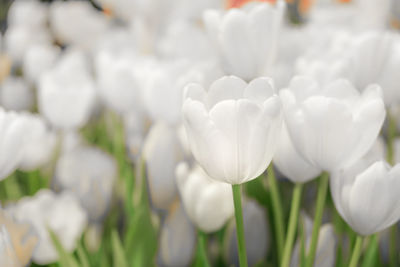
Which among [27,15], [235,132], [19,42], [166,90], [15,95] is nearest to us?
[235,132]

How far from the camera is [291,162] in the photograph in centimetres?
34

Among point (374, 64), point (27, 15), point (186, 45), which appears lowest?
point (27, 15)

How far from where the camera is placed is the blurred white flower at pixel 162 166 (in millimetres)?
464

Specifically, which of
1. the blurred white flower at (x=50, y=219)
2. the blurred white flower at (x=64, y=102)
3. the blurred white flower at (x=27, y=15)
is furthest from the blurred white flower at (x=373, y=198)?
the blurred white flower at (x=27, y=15)

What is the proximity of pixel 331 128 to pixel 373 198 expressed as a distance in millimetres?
47

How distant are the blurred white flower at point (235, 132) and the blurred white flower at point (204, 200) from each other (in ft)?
0.37

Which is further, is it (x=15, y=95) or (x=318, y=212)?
(x=15, y=95)

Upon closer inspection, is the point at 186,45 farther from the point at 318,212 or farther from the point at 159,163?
the point at 318,212

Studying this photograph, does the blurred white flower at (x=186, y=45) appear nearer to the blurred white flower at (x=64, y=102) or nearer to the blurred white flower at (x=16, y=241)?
the blurred white flower at (x=64, y=102)

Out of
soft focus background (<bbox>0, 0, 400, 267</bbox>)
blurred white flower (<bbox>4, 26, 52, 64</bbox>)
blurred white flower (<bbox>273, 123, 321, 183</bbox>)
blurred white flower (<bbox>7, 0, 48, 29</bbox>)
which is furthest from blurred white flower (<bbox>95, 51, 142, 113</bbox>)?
blurred white flower (<bbox>7, 0, 48, 29</bbox>)

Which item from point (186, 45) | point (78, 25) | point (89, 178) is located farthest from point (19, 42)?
point (89, 178)

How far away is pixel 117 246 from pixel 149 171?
0.08 meters

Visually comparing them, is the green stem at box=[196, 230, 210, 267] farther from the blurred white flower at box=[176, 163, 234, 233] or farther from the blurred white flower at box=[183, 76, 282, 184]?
the blurred white flower at box=[183, 76, 282, 184]

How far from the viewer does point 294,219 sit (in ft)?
1.12
